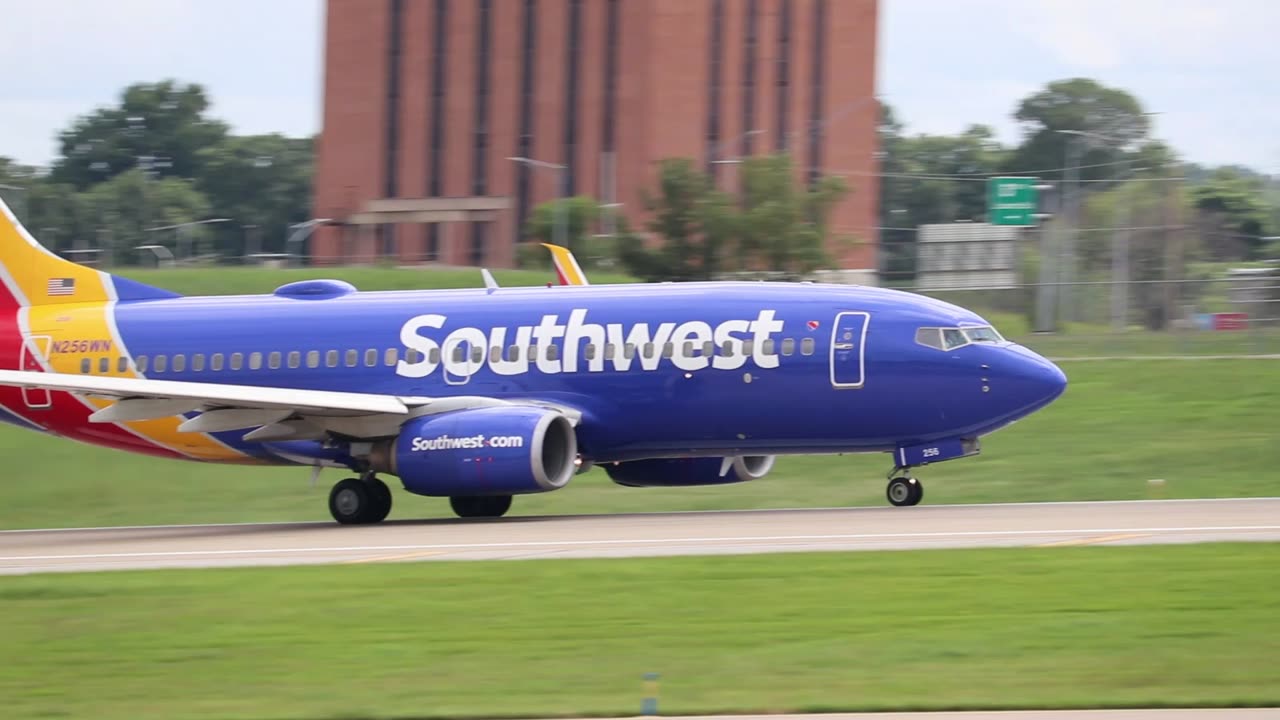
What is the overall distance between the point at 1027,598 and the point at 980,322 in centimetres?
1046

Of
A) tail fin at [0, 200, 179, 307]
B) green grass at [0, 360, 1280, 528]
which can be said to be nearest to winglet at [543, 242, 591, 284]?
green grass at [0, 360, 1280, 528]

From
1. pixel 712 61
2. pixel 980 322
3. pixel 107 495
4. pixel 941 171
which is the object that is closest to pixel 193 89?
pixel 941 171

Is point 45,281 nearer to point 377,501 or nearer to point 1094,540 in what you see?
point 377,501

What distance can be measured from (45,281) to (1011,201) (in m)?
44.1

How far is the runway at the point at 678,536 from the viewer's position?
19.0 metres

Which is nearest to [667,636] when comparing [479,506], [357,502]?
[357,502]

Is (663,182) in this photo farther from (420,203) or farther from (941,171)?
(941,171)

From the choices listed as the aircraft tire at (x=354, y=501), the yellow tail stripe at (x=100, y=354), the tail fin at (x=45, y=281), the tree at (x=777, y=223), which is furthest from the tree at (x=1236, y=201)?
the aircraft tire at (x=354, y=501)

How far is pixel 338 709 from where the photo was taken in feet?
38.3

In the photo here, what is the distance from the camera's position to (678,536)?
2100cm

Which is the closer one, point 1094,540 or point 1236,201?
point 1094,540

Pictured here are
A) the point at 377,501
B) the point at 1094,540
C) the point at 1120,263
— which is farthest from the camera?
the point at 1120,263

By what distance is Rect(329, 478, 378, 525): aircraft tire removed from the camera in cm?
2652

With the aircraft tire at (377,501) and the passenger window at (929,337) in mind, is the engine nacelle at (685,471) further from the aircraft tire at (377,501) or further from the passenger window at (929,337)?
the passenger window at (929,337)
